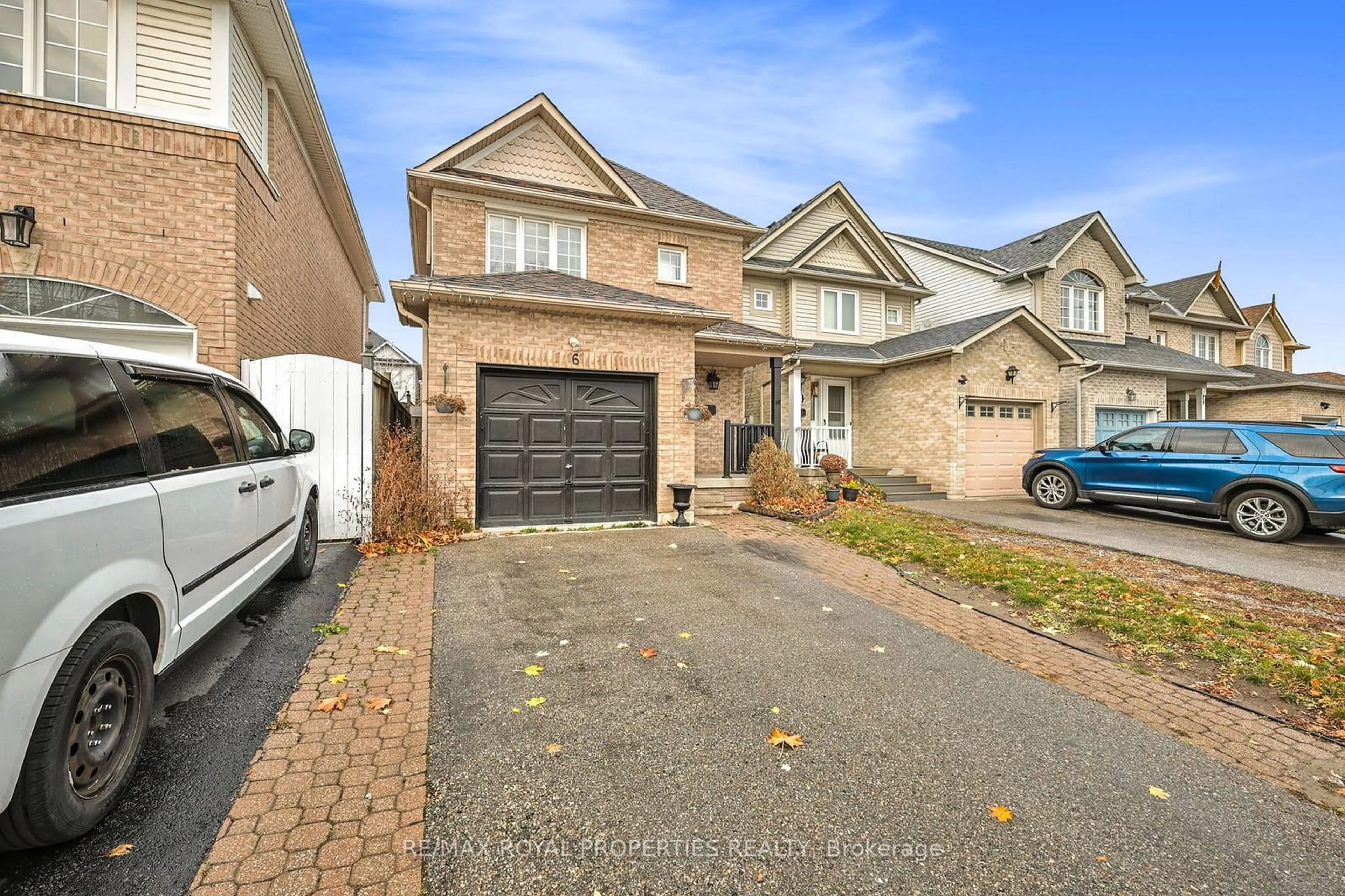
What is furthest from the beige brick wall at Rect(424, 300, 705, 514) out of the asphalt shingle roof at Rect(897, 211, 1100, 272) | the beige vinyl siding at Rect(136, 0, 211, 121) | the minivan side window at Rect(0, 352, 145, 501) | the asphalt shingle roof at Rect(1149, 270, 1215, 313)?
the asphalt shingle roof at Rect(1149, 270, 1215, 313)

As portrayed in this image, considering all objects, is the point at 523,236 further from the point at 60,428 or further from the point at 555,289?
the point at 60,428

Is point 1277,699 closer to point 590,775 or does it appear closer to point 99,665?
point 590,775

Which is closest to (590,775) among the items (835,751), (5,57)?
(835,751)

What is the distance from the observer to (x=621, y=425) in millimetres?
8984

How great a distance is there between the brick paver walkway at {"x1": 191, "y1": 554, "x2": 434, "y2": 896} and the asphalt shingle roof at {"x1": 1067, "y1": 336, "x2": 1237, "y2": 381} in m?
18.9

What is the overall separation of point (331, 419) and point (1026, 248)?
2282 cm

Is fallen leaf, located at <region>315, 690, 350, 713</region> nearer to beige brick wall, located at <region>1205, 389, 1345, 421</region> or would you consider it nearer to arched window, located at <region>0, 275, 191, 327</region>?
arched window, located at <region>0, 275, 191, 327</region>

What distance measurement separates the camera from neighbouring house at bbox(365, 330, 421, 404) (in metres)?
13.6

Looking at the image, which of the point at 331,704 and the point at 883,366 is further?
the point at 883,366

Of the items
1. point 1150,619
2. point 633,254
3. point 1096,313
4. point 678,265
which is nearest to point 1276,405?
point 1096,313

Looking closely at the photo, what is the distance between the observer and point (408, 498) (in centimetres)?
743

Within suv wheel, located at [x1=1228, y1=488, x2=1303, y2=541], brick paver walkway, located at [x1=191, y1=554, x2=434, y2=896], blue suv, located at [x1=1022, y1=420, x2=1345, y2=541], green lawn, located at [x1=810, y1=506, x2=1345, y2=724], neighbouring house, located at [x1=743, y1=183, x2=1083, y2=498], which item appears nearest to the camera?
brick paver walkway, located at [x1=191, y1=554, x2=434, y2=896]

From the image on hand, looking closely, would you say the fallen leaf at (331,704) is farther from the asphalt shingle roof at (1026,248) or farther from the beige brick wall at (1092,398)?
the asphalt shingle roof at (1026,248)

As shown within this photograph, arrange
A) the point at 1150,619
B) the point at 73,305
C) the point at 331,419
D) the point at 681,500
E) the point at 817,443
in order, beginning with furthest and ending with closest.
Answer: the point at 817,443
the point at 681,500
the point at 331,419
the point at 73,305
the point at 1150,619
